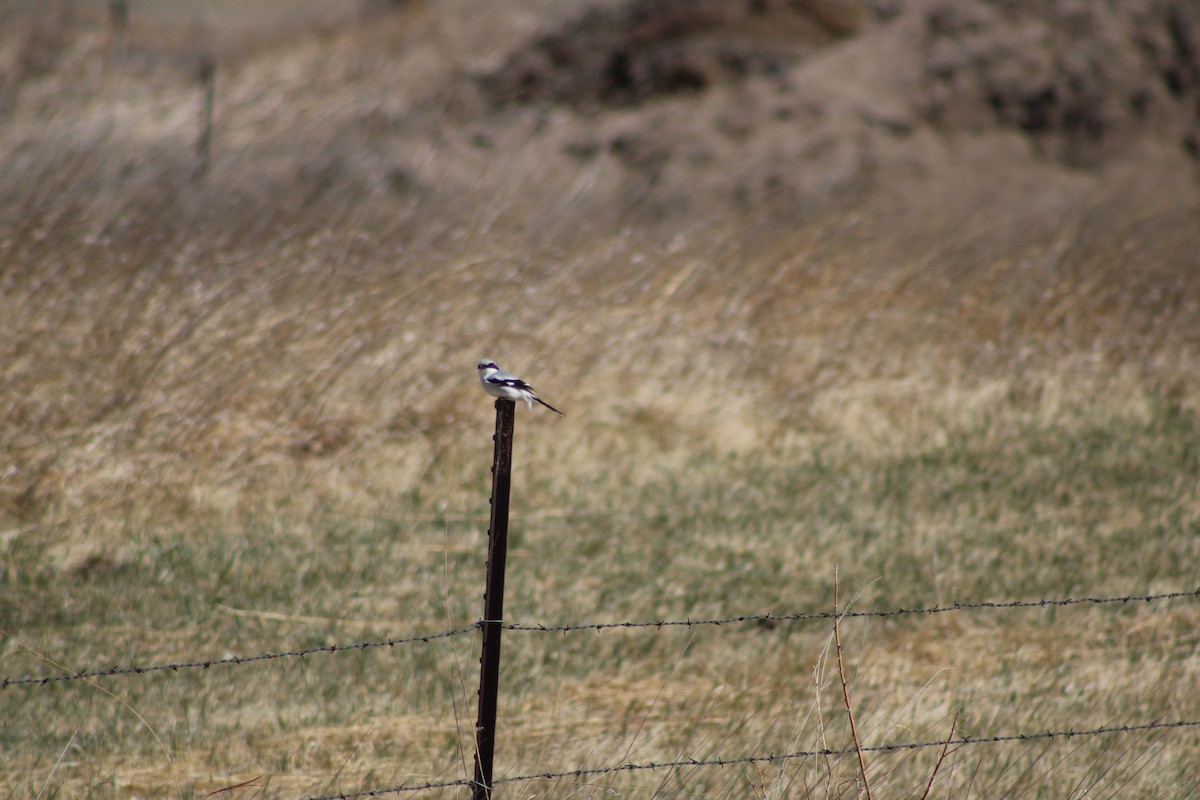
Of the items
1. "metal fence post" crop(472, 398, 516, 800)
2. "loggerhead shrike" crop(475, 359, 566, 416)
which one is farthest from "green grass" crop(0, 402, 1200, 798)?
"loggerhead shrike" crop(475, 359, 566, 416)

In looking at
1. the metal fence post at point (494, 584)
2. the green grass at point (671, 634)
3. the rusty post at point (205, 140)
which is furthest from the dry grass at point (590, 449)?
the metal fence post at point (494, 584)

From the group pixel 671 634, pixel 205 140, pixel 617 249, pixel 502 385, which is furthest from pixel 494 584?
pixel 205 140

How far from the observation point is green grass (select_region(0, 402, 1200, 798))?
406 centimetres

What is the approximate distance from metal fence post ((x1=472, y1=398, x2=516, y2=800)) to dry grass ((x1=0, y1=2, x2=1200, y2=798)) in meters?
0.65

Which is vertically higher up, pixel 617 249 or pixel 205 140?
pixel 205 140

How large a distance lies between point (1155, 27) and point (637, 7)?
5487 millimetres

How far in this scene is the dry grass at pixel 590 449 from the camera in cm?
443

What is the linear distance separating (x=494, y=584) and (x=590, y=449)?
182 inches

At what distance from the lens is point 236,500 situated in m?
6.52

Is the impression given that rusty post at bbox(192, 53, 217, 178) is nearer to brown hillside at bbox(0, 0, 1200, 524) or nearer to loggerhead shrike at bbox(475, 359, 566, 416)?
brown hillside at bbox(0, 0, 1200, 524)

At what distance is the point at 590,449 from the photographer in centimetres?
752

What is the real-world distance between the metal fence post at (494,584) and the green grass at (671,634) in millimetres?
568

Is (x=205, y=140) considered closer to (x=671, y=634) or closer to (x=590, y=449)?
(x=590, y=449)

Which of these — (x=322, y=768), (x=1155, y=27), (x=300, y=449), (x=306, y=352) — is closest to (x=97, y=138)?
(x=306, y=352)
